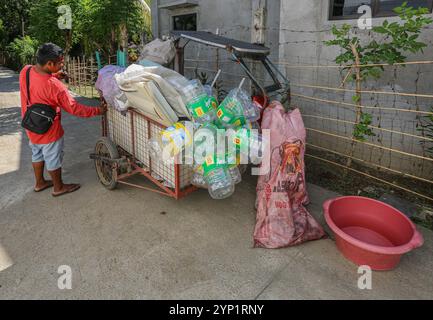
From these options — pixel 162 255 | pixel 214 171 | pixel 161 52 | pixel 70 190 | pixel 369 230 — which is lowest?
pixel 162 255

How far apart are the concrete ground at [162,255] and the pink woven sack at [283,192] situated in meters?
0.13

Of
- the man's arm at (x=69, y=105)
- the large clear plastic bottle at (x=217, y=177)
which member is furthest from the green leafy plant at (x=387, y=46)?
the man's arm at (x=69, y=105)

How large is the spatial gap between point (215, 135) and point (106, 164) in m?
1.86

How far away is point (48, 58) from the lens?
10.7ft

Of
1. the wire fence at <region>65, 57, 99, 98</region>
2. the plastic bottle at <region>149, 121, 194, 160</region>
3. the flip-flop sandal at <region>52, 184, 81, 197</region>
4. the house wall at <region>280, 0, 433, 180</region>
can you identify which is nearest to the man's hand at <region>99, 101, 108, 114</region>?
the flip-flop sandal at <region>52, 184, 81, 197</region>

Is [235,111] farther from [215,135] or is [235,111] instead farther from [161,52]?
[161,52]

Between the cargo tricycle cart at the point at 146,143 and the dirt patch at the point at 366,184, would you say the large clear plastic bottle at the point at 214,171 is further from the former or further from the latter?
the dirt patch at the point at 366,184

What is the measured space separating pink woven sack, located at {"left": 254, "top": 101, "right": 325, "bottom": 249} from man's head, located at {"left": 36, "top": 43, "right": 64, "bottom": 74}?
7.63ft

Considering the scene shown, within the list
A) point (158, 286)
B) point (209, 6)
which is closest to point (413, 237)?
point (158, 286)

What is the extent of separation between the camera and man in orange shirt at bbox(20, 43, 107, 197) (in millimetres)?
3301

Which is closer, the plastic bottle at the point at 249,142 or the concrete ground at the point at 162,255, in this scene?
the concrete ground at the point at 162,255

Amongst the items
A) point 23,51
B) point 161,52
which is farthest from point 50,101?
point 23,51

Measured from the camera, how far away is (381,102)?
4.43 meters

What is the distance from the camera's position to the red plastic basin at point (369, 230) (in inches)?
96.6
